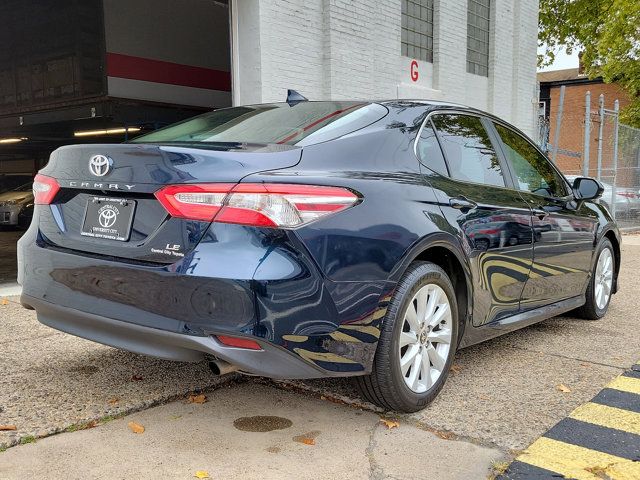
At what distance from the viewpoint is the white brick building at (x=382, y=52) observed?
811cm

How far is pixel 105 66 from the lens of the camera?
1420 centimetres

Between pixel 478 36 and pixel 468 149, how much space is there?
10.5 m

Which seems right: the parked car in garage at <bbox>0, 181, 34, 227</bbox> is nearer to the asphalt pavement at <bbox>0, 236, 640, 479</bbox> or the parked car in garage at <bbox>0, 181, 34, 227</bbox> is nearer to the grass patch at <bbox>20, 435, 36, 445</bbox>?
the asphalt pavement at <bbox>0, 236, 640, 479</bbox>

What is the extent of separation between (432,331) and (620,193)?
13.5 m

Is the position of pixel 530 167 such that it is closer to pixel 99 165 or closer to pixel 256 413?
pixel 256 413

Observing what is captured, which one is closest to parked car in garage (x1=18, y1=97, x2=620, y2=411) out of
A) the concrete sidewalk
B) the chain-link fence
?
the concrete sidewalk

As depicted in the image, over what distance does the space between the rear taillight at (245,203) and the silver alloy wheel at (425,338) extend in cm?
82

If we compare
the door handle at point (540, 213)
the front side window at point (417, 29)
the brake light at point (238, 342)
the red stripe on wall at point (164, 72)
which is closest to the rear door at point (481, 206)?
the door handle at point (540, 213)

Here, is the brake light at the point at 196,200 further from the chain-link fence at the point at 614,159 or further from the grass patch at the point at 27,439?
the chain-link fence at the point at 614,159

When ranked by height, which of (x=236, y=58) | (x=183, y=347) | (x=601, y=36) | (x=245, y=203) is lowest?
(x=183, y=347)

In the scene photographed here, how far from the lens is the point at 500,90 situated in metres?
14.1

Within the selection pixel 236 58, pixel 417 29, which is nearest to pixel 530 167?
pixel 236 58

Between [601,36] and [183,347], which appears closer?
[183,347]

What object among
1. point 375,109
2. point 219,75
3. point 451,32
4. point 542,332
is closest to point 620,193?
point 451,32
